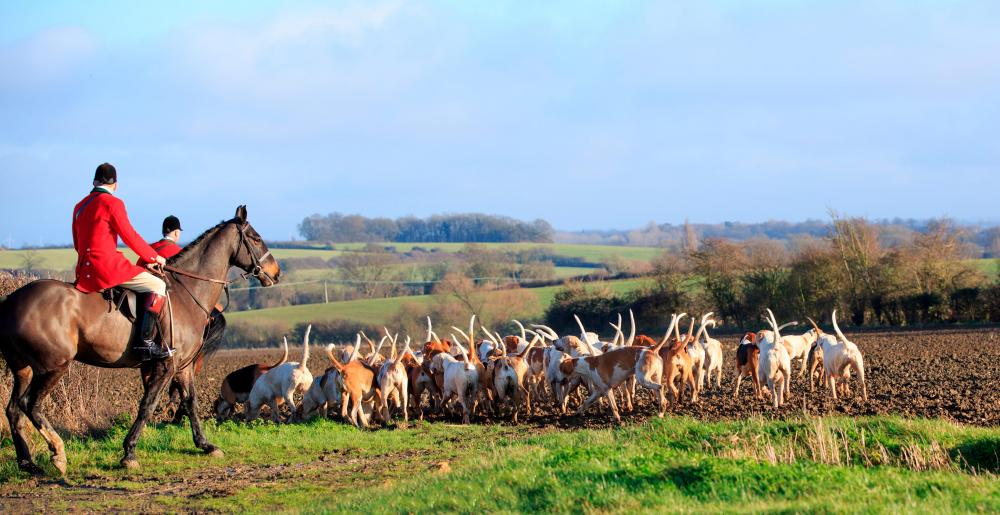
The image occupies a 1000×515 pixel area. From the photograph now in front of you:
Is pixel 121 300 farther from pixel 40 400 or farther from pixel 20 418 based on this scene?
pixel 20 418

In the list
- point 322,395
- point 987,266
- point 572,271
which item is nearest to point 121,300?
point 322,395

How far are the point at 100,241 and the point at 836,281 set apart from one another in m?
28.2

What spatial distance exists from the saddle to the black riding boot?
9 centimetres

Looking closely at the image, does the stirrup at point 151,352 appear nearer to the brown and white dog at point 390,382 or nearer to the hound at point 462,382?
the brown and white dog at point 390,382

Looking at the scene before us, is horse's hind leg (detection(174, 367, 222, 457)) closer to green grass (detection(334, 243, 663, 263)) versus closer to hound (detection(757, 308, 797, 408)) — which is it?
hound (detection(757, 308, 797, 408))

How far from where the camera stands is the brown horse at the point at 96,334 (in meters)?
8.55

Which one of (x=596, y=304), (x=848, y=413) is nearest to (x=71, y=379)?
(x=848, y=413)

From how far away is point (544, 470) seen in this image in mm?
7516

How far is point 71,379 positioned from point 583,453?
7.61 m

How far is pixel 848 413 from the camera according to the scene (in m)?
11.8

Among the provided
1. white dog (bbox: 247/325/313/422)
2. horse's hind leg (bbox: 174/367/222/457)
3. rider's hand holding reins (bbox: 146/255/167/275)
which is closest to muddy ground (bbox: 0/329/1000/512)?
horse's hind leg (bbox: 174/367/222/457)

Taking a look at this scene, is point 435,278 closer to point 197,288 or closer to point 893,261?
point 893,261

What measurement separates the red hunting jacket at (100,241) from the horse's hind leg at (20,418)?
104cm

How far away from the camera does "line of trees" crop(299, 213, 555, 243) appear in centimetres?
7881
